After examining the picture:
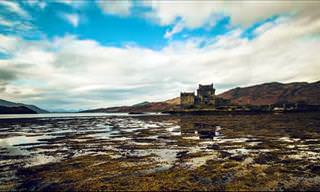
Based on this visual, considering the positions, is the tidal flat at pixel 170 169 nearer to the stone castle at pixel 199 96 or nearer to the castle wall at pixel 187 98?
the stone castle at pixel 199 96

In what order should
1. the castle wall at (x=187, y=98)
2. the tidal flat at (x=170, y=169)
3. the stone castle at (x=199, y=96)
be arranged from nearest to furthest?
the tidal flat at (x=170, y=169), the stone castle at (x=199, y=96), the castle wall at (x=187, y=98)

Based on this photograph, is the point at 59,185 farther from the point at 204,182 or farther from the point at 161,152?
the point at 161,152

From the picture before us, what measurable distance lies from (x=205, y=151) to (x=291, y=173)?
9502 millimetres

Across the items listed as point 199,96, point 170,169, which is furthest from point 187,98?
point 170,169

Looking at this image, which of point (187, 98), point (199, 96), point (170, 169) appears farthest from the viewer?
point (199, 96)

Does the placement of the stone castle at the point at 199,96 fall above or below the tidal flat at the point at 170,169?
above

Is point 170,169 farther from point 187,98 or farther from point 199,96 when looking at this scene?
point 199,96

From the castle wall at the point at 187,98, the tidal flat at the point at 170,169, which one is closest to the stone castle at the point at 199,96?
the castle wall at the point at 187,98

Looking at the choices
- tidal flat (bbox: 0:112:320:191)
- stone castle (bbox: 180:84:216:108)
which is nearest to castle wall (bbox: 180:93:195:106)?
stone castle (bbox: 180:84:216:108)

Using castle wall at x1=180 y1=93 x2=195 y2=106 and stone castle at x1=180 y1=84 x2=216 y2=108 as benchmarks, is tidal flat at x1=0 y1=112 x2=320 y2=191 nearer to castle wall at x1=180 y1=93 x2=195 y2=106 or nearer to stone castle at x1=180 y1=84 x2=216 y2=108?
stone castle at x1=180 y1=84 x2=216 y2=108

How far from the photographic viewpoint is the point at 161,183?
1497 cm

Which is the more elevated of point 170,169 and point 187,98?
point 187,98

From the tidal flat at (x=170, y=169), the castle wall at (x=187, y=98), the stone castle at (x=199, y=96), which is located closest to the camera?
the tidal flat at (x=170, y=169)

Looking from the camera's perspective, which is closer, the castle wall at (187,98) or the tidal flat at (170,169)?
the tidal flat at (170,169)
